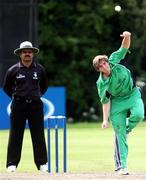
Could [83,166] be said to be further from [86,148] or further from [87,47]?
[87,47]

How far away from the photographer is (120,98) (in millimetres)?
11078

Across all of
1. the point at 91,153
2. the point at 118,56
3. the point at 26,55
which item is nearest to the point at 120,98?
the point at 118,56

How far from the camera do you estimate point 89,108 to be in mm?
40156

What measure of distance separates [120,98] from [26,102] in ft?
4.43

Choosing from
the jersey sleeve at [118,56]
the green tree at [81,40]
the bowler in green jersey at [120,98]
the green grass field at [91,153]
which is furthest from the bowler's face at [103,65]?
the green tree at [81,40]

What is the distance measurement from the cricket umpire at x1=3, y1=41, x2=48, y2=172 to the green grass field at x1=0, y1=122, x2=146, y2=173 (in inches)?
43.3

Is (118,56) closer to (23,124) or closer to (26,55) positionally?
(26,55)

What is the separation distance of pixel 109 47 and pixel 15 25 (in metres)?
15.3

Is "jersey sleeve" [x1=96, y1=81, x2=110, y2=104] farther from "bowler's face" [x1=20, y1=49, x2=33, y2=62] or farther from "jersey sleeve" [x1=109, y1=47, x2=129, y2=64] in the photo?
"bowler's face" [x1=20, y1=49, x2=33, y2=62]

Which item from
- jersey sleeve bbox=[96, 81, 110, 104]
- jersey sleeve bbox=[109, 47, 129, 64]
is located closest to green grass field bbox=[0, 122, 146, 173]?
jersey sleeve bbox=[96, 81, 110, 104]

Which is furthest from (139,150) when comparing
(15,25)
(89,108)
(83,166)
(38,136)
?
(89,108)

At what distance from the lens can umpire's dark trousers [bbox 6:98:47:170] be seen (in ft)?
37.8

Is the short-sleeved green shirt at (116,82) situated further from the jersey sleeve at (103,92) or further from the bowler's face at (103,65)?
the bowler's face at (103,65)

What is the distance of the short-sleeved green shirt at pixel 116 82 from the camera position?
10828mm
